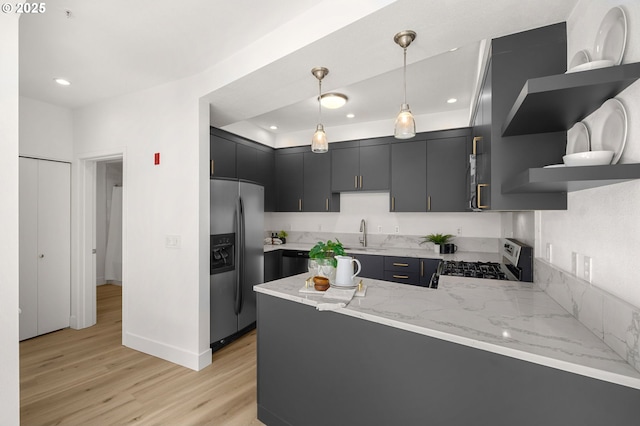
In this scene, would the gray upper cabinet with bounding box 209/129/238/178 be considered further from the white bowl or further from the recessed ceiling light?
the white bowl

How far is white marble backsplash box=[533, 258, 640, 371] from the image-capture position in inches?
39.0

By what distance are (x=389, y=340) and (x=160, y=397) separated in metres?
1.97

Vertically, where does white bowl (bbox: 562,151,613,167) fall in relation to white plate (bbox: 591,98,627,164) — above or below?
below

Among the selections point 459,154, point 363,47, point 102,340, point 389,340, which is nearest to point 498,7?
point 363,47

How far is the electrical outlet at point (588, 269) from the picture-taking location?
1339 mm

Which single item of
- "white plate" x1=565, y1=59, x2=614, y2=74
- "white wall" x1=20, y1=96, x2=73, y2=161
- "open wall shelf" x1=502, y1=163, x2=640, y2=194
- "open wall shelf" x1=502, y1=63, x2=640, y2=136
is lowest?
"open wall shelf" x1=502, y1=163, x2=640, y2=194

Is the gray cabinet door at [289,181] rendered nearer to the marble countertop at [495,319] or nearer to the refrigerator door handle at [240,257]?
the refrigerator door handle at [240,257]

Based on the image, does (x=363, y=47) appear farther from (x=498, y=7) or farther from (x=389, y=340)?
(x=389, y=340)

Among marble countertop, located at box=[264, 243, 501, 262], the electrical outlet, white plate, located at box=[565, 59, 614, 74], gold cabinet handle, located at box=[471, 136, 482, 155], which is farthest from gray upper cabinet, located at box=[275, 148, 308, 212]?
white plate, located at box=[565, 59, 614, 74]

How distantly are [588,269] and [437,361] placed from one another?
2.55 feet

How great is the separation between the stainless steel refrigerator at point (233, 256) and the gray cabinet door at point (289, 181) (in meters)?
1.14

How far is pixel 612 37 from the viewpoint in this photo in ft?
3.90

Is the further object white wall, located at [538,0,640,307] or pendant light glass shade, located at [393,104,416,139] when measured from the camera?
pendant light glass shade, located at [393,104,416,139]

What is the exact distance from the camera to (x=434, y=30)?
1.75 metres
